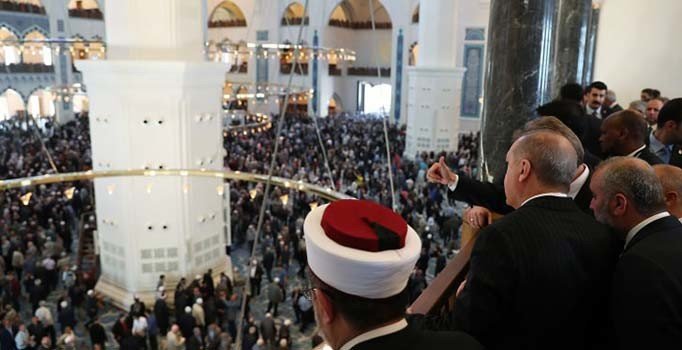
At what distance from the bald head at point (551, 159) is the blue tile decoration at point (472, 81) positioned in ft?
57.4

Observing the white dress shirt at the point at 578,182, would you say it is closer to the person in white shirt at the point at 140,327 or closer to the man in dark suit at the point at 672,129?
the man in dark suit at the point at 672,129

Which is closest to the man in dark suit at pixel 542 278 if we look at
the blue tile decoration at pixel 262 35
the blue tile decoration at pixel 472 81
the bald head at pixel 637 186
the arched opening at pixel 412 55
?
the bald head at pixel 637 186

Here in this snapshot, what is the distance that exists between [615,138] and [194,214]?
586 centimetres

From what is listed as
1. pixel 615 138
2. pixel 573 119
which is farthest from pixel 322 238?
pixel 573 119

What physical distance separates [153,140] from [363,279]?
6.40 meters

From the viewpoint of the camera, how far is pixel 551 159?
1422mm

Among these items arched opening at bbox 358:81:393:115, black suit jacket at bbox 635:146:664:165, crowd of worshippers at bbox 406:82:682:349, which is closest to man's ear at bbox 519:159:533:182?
crowd of worshippers at bbox 406:82:682:349

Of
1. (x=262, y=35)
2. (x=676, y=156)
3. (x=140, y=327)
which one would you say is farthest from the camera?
(x=262, y=35)

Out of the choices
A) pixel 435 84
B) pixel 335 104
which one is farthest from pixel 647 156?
pixel 335 104

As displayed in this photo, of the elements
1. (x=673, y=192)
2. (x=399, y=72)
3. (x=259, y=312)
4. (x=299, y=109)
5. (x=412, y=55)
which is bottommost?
(x=259, y=312)

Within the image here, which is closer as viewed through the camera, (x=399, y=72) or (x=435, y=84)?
(x=435, y=84)

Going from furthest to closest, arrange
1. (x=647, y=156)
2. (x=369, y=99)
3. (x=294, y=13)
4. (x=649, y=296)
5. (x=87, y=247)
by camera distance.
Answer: (x=369, y=99)
(x=294, y=13)
(x=87, y=247)
(x=647, y=156)
(x=649, y=296)

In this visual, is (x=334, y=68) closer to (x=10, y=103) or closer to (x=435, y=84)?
(x=435, y=84)

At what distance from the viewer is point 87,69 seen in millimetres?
6895
